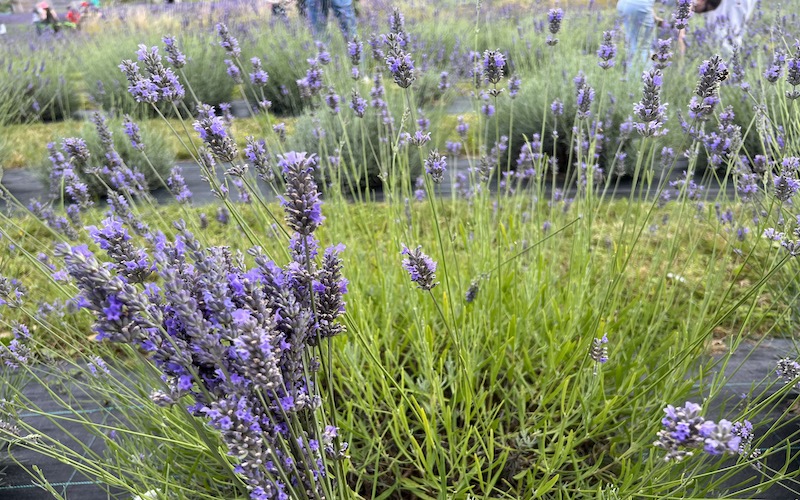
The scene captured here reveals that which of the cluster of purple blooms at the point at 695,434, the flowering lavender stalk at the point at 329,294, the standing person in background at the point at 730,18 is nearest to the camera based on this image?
the cluster of purple blooms at the point at 695,434

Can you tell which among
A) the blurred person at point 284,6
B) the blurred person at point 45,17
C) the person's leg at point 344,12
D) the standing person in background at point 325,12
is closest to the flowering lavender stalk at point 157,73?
the person's leg at point 344,12

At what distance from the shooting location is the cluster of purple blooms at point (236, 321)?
753 mm

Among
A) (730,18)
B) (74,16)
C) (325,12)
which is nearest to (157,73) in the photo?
(325,12)

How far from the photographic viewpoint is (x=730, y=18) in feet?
18.1

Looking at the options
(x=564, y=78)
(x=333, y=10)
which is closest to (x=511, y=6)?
(x=333, y=10)

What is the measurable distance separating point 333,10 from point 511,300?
16.7 feet

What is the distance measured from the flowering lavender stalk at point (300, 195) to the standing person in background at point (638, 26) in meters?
5.08

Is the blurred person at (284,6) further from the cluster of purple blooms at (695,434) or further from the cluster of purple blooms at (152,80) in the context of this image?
the cluster of purple blooms at (695,434)

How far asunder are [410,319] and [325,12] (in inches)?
213

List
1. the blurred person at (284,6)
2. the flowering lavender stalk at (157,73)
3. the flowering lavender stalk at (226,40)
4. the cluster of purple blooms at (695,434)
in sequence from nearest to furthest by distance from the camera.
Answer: the cluster of purple blooms at (695,434) → the flowering lavender stalk at (157,73) → the flowering lavender stalk at (226,40) → the blurred person at (284,6)

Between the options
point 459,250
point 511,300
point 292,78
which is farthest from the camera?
point 292,78

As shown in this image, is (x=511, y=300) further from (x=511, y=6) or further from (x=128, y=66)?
(x=511, y=6)

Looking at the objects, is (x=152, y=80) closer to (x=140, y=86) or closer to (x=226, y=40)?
(x=140, y=86)

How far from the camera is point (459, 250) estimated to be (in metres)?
3.26
